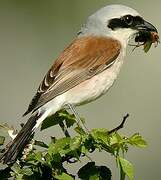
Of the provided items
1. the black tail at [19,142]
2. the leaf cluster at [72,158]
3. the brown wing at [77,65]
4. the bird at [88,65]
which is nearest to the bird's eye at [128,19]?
the bird at [88,65]

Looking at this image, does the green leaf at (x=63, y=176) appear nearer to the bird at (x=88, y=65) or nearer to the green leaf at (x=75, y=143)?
the green leaf at (x=75, y=143)

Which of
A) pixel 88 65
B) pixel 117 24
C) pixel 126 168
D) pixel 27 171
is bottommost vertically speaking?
pixel 126 168

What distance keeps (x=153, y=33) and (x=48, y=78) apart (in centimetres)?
88

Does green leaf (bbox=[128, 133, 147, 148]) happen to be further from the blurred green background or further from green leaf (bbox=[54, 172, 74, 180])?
the blurred green background

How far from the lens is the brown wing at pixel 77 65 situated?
4.00 m

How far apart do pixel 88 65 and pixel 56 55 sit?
201cm

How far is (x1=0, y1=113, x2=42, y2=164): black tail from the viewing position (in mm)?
2967

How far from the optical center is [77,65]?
4.25 meters

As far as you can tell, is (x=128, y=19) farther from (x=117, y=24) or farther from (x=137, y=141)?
(x=137, y=141)

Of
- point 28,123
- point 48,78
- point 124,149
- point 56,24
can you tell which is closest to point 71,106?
point 48,78

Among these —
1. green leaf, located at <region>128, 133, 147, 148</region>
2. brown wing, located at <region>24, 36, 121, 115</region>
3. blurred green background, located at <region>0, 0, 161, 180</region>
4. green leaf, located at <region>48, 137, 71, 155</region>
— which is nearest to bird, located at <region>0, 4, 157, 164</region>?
brown wing, located at <region>24, 36, 121, 115</region>

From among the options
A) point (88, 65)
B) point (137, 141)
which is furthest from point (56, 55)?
point (137, 141)

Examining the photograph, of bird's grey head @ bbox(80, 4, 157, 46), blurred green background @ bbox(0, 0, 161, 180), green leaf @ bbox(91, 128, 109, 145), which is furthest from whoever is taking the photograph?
blurred green background @ bbox(0, 0, 161, 180)

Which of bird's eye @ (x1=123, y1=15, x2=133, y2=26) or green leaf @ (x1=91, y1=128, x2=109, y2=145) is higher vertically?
bird's eye @ (x1=123, y1=15, x2=133, y2=26)
